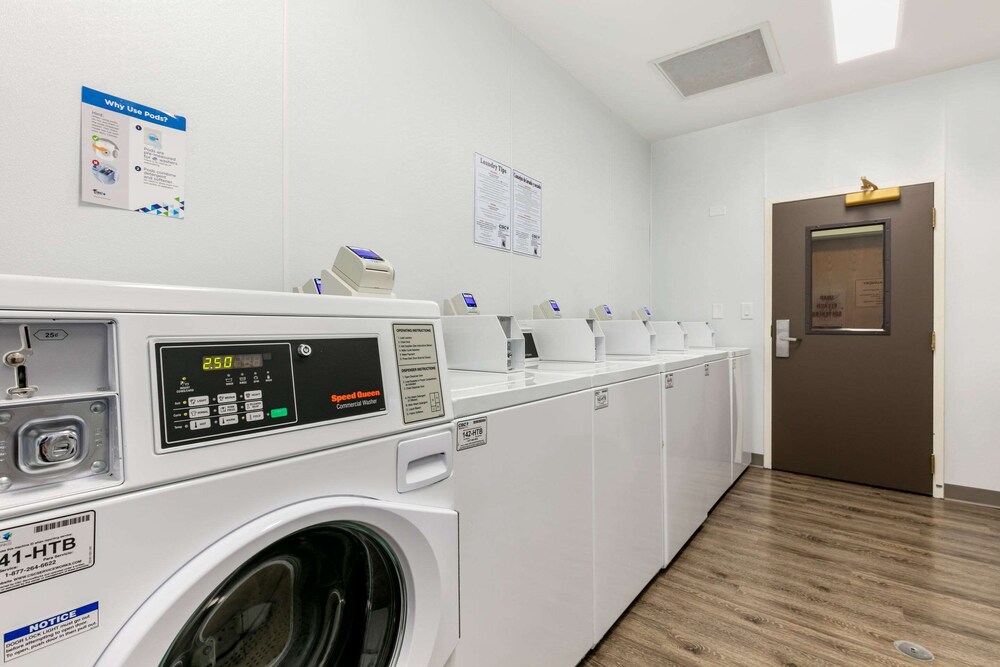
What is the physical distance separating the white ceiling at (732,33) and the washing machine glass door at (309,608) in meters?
2.29

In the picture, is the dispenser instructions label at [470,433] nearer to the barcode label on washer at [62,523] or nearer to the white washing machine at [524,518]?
the white washing machine at [524,518]

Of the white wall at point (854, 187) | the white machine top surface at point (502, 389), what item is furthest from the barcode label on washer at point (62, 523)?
the white wall at point (854, 187)

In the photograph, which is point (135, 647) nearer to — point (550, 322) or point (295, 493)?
point (295, 493)

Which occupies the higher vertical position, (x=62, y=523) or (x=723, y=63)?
(x=723, y=63)

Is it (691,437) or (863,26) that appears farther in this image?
(863,26)

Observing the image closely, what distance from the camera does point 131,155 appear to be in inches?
43.6

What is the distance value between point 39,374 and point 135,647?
28cm

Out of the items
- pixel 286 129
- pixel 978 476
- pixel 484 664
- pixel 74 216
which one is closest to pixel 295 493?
pixel 484 664

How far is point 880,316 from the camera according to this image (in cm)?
A: 298

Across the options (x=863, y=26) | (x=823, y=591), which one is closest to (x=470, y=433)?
(x=823, y=591)

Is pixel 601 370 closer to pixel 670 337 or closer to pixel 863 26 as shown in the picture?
pixel 670 337

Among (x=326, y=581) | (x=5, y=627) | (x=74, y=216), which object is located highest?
(x=74, y=216)

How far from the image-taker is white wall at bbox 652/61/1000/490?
8.82 feet

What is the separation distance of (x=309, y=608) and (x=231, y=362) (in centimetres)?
41
